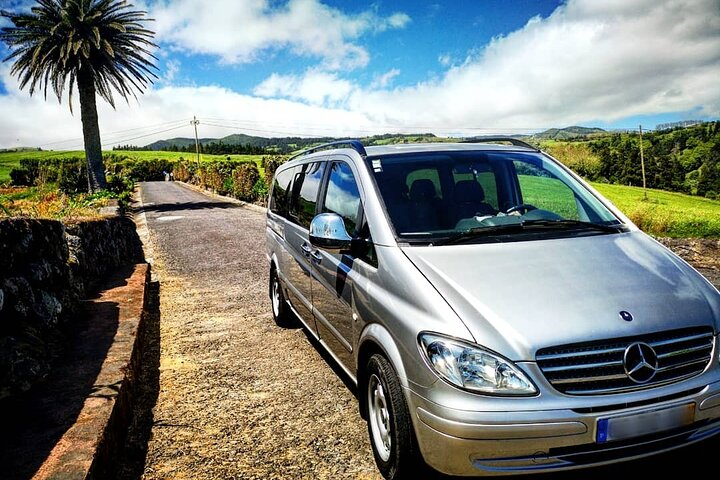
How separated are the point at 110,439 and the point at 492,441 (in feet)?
7.40

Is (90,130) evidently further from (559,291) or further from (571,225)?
(559,291)

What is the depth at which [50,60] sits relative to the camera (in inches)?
987

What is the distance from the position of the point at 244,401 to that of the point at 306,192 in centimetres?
190

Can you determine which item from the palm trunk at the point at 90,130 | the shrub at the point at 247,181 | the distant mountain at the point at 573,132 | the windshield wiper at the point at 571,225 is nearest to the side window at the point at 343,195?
the windshield wiper at the point at 571,225

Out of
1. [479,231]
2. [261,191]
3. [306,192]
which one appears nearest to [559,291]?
[479,231]

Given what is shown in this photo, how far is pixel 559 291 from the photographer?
2420mm

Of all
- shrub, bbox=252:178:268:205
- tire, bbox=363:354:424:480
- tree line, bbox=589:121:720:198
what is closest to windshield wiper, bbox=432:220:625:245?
tire, bbox=363:354:424:480

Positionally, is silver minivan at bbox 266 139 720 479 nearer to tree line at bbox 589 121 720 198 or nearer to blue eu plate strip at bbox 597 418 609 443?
blue eu plate strip at bbox 597 418 609 443

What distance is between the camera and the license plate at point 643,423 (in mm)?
2152

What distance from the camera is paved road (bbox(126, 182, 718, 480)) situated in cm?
303

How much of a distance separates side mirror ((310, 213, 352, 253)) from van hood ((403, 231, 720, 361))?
1.78 ft

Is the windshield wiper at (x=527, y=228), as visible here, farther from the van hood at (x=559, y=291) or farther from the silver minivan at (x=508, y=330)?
the van hood at (x=559, y=291)

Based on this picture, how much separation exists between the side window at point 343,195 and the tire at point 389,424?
1022 mm

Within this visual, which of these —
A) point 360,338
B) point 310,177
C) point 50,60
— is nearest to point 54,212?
point 310,177
